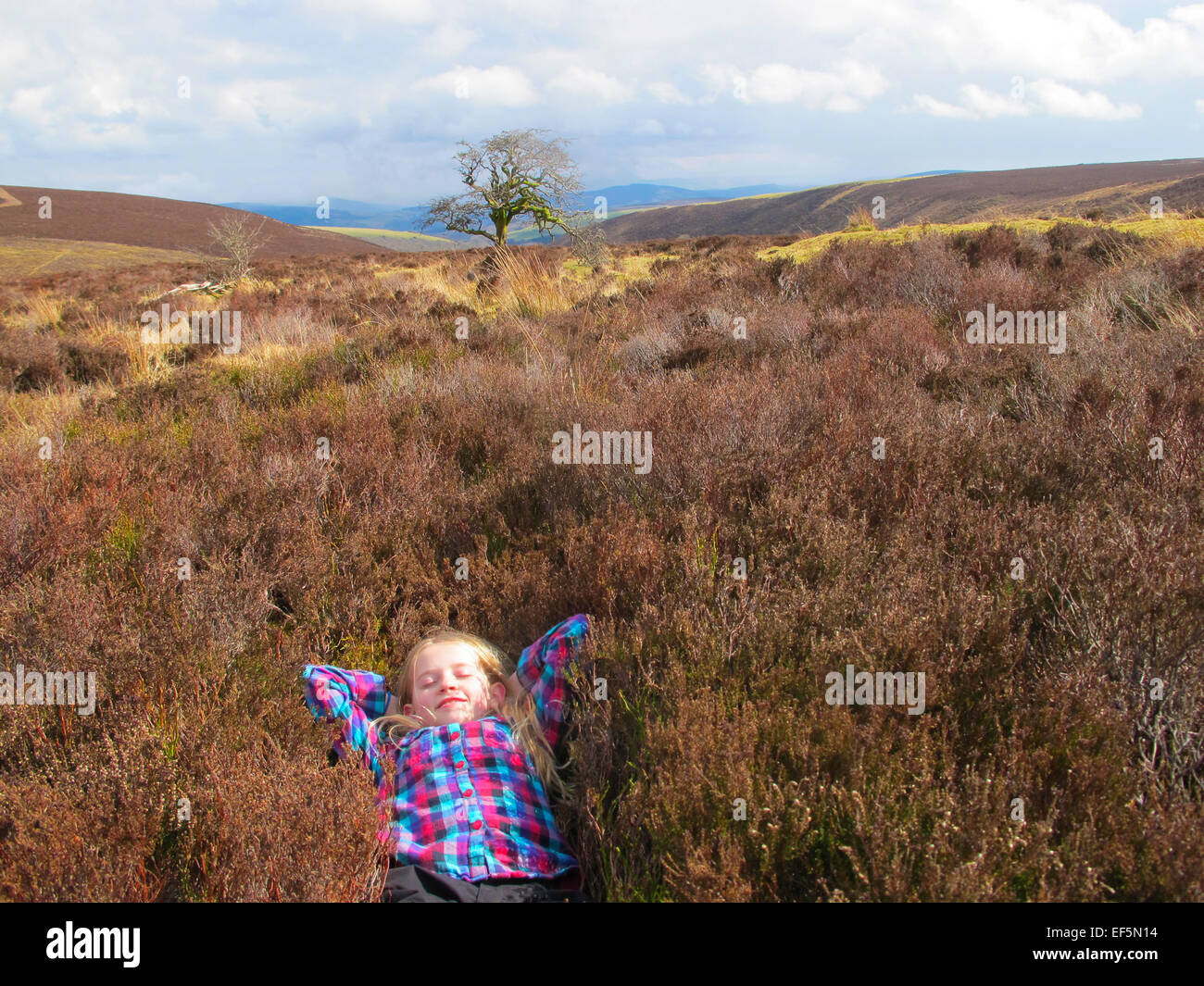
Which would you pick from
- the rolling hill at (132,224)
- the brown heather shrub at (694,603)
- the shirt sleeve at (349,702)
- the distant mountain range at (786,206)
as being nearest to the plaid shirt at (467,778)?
the shirt sleeve at (349,702)

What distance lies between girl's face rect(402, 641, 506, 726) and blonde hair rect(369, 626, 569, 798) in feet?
0.08

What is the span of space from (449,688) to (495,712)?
0.21 meters

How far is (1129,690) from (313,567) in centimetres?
308

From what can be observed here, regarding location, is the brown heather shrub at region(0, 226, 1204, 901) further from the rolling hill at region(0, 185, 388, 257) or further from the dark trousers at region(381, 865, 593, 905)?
the rolling hill at region(0, 185, 388, 257)

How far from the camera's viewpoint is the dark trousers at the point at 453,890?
1766 millimetres

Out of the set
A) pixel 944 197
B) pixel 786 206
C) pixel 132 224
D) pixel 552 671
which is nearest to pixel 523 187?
pixel 552 671

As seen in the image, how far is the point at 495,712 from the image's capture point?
8.35 ft

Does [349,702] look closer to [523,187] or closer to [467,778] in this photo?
[467,778]

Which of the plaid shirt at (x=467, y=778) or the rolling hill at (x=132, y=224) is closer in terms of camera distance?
the plaid shirt at (x=467, y=778)

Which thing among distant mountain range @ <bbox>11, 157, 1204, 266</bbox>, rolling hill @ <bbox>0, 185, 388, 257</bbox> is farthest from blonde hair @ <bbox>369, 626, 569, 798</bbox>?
rolling hill @ <bbox>0, 185, 388, 257</bbox>

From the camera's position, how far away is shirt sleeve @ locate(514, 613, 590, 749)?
244 cm

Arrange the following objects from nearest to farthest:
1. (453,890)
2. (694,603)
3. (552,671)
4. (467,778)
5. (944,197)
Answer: (453,890)
(467,778)
(694,603)
(552,671)
(944,197)

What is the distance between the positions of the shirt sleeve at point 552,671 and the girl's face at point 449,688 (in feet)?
0.43

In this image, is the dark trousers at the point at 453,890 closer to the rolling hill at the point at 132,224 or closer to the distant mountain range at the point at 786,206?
the distant mountain range at the point at 786,206
